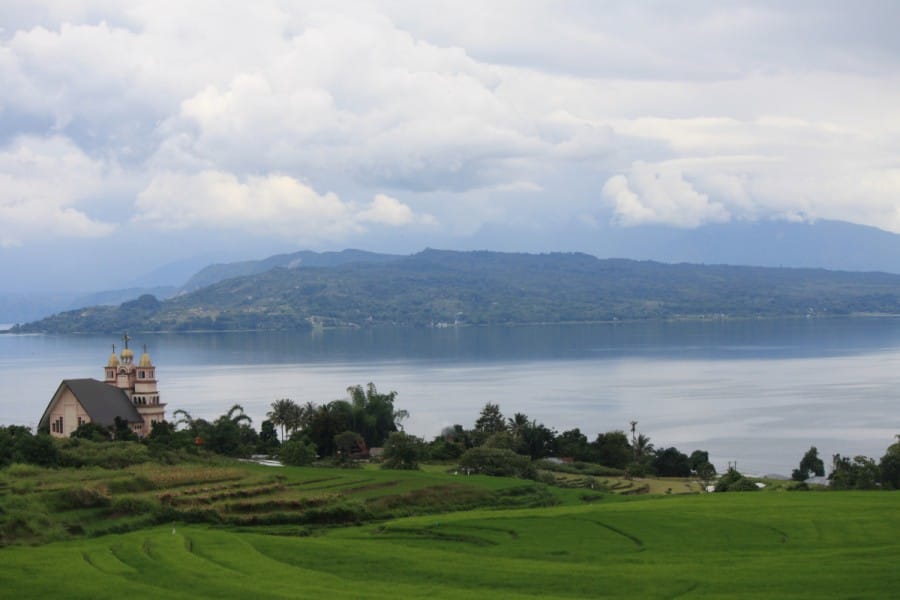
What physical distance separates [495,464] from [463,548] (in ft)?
77.5

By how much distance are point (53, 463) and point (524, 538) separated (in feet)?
72.0

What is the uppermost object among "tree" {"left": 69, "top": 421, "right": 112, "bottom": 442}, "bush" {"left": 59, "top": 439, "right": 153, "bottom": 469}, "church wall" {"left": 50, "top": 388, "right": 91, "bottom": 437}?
"church wall" {"left": 50, "top": 388, "right": 91, "bottom": 437}

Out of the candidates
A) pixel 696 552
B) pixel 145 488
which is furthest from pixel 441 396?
pixel 696 552

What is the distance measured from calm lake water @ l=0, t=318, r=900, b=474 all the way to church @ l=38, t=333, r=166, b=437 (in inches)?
1096

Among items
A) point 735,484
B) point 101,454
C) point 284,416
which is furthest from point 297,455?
point 735,484

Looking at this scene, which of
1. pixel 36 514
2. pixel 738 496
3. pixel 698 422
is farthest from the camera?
pixel 698 422

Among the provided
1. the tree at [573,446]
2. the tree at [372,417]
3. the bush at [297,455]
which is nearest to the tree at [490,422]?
the tree at [573,446]

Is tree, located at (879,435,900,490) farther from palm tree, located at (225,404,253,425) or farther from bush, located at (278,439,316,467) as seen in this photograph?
palm tree, located at (225,404,253,425)

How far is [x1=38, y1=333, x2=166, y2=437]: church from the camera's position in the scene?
59438 millimetres

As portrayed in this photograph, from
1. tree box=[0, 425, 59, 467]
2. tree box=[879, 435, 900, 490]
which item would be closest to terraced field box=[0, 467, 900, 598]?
tree box=[0, 425, 59, 467]

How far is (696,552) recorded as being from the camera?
28.2 metres

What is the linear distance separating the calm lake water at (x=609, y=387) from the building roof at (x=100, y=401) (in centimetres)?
2928

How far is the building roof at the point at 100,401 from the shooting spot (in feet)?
194

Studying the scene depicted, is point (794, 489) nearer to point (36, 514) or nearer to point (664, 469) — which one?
point (664, 469)
